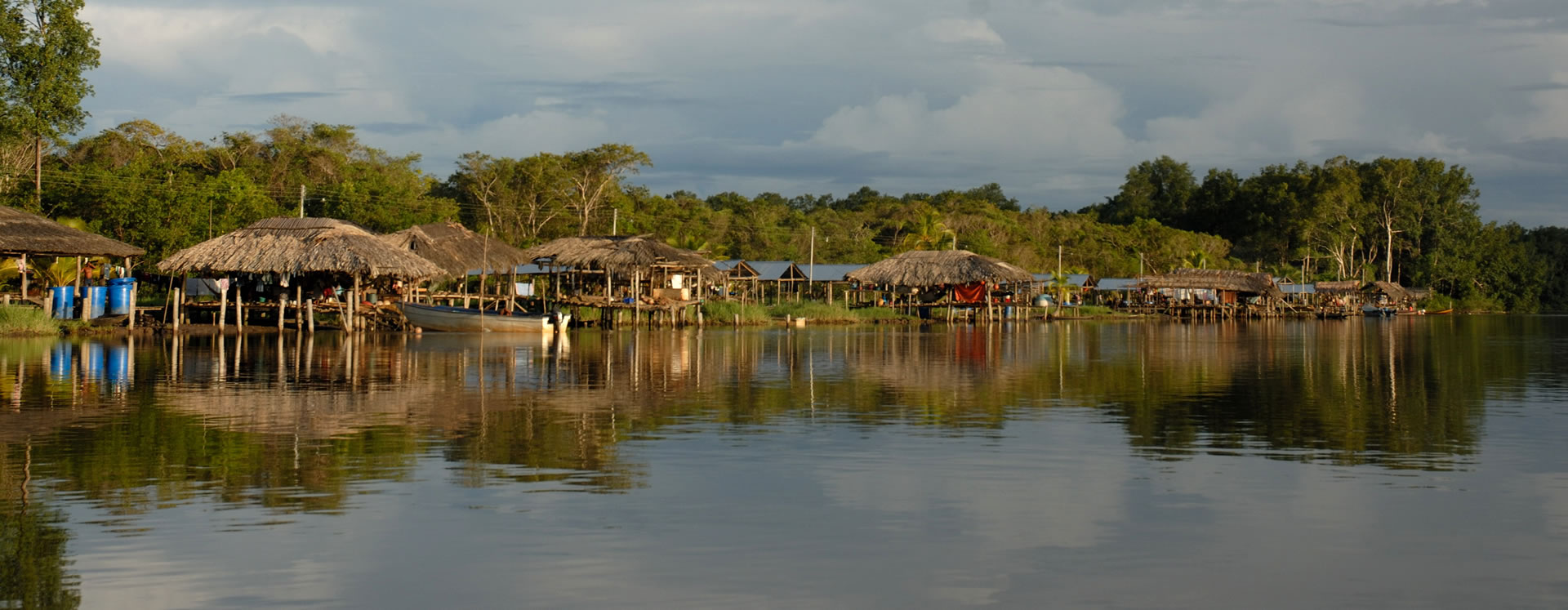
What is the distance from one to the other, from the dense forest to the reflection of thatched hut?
415 cm

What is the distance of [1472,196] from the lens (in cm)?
9575

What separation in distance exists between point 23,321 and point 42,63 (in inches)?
402

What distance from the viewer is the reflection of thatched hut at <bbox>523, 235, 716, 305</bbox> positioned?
42375mm

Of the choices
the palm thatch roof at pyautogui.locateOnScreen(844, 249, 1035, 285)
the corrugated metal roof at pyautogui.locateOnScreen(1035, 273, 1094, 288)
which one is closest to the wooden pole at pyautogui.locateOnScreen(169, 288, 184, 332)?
the palm thatch roof at pyautogui.locateOnScreen(844, 249, 1035, 285)

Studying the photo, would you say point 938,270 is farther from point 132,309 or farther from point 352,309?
point 132,309

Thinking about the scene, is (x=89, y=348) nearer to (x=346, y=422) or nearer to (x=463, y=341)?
(x=463, y=341)

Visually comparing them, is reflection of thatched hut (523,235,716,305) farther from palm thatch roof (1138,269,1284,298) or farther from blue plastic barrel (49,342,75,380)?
palm thatch roof (1138,269,1284,298)

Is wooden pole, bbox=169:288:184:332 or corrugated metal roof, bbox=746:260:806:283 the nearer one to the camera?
wooden pole, bbox=169:288:184:332

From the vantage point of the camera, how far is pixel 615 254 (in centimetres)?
4238

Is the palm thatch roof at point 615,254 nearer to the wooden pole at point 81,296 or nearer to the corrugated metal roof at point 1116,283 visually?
the wooden pole at point 81,296

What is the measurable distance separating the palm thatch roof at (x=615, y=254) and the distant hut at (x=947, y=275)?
12.3m

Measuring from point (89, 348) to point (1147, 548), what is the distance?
24009 millimetres

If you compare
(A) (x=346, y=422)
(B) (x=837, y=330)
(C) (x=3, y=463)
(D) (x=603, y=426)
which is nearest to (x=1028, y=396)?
(D) (x=603, y=426)

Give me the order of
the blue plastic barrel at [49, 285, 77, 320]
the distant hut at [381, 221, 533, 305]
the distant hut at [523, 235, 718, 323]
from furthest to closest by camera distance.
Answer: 1. the distant hut at [523, 235, 718, 323]
2. the distant hut at [381, 221, 533, 305]
3. the blue plastic barrel at [49, 285, 77, 320]
